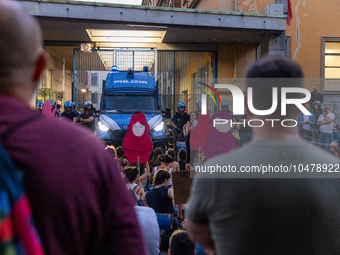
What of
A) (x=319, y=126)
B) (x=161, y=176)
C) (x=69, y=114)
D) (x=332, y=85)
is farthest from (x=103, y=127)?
(x=332, y=85)

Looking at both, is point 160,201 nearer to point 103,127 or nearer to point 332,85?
point 103,127

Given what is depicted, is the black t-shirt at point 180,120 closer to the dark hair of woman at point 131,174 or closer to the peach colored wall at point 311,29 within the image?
the dark hair of woman at point 131,174

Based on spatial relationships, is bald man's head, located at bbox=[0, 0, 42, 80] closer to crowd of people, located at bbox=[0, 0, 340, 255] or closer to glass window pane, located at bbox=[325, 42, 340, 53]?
crowd of people, located at bbox=[0, 0, 340, 255]

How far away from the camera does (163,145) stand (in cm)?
Answer: 1048

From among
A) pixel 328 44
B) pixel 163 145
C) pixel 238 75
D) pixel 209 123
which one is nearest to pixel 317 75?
pixel 328 44

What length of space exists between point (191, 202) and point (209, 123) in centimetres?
530

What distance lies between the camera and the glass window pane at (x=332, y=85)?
16516 mm

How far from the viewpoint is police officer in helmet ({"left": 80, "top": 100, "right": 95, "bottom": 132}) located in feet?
36.7

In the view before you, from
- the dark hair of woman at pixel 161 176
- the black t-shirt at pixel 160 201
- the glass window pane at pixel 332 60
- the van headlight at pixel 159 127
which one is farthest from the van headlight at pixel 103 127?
the glass window pane at pixel 332 60

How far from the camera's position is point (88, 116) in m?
11.3

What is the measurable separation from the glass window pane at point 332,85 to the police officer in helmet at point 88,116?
11364mm

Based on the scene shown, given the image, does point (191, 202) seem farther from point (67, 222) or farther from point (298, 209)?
point (67, 222)

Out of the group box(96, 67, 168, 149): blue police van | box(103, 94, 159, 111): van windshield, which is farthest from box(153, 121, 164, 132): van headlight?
box(103, 94, 159, 111): van windshield

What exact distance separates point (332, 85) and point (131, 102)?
1042cm
